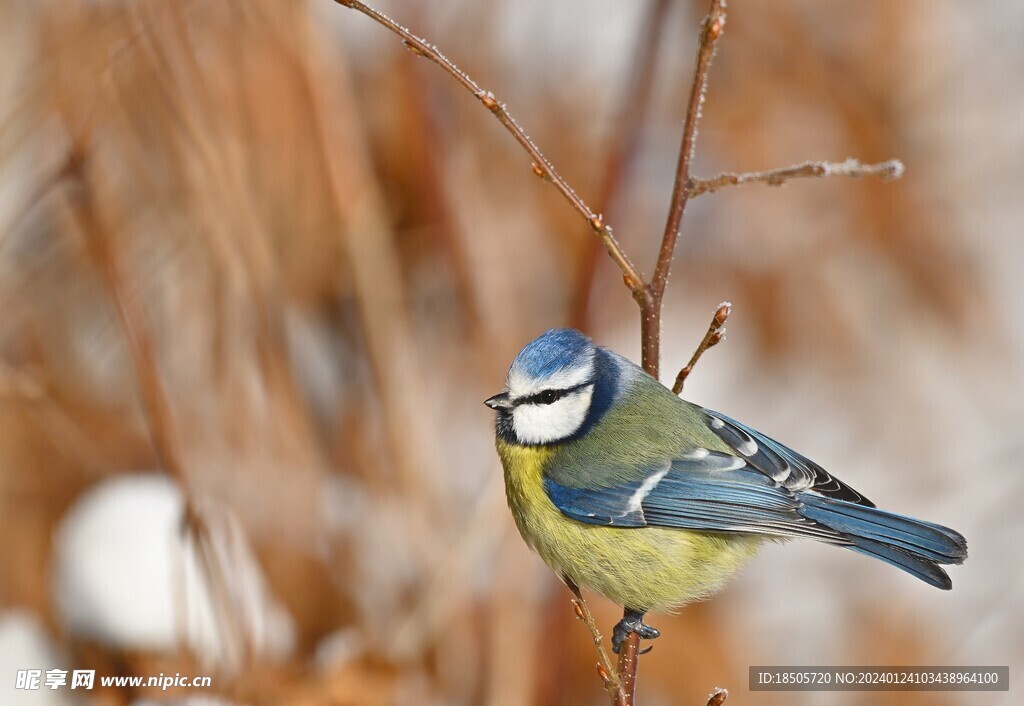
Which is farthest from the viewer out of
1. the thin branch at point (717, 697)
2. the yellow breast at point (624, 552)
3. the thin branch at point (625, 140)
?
the thin branch at point (625, 140)

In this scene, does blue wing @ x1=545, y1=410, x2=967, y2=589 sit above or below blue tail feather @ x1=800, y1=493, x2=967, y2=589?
above

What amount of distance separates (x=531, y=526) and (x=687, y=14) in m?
2.58

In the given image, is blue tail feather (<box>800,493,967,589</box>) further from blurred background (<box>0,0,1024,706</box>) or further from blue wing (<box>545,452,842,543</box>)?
blurred background (<box>0,0,1024,706</box>)

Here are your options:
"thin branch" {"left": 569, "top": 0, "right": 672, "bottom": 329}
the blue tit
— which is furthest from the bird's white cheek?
"thin branch" {"left": 569, "top": 0, "right": 672, "bottom": 329}

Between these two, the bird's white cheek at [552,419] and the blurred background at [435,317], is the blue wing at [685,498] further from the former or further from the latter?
the blurred background at [435,317]

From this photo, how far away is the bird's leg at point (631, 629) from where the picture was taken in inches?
50.1

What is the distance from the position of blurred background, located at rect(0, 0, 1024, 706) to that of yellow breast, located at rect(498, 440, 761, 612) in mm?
887

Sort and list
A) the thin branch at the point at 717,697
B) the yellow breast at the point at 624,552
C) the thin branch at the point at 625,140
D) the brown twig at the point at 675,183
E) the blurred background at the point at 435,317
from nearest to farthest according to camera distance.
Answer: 1. the brown twig at the point at 675,183
2. the thin branch at the point at 717,697
3. the yellow breast at the point at 624,552
4. the thin branch at the point at 625,140
5. the blurred background at the point at 435,317

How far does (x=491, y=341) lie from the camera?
2826mm

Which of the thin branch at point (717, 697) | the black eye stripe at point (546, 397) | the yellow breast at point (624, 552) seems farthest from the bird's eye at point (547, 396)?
the thin branch at point (717, 697)

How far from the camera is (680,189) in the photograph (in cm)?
99

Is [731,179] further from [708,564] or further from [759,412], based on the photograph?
[759,412]

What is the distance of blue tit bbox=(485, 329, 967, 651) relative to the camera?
1.27 meters

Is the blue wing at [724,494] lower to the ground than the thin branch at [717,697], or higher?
higher
